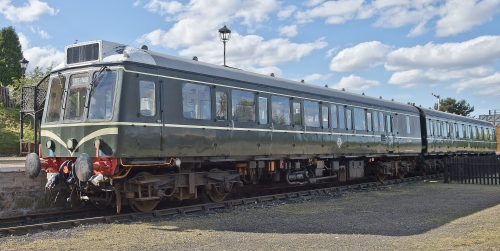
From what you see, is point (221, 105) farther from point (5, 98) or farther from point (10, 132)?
point (5, 98)

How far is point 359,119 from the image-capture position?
19.7m

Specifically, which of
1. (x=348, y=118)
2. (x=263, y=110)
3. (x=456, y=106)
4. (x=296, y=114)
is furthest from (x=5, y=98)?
(x=456, y=106)

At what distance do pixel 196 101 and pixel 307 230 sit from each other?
4.34 metres

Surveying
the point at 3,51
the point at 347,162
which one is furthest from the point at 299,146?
the point at 3,51

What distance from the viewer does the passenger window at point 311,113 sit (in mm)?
16375

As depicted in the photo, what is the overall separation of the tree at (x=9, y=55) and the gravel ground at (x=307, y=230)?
63173mm

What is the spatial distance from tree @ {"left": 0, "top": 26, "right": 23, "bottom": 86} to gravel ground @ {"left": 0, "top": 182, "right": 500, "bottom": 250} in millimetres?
63173

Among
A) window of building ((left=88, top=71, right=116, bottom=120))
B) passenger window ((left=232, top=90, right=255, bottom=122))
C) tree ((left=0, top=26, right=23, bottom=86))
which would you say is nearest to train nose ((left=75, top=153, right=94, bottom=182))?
window of building ((left=88, top=71, right=116, bottom=120))

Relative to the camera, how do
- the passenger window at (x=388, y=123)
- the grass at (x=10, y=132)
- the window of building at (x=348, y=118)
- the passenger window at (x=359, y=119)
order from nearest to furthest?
the window of building at (x=348, y=118)
the passenger window at (x=359, y=119)
the passenger window at (x=388, y=123)
the grass at (x=10, y=132)

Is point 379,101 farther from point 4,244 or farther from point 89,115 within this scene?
point 4,244

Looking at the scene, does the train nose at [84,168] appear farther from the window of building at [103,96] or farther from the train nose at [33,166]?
the train nose at [33,166]

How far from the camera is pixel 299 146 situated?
15.7 metres

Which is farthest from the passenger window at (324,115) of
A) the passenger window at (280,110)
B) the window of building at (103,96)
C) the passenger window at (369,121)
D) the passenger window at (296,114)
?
the window of building at (103,96)

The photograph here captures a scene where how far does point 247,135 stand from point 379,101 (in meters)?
10.6
